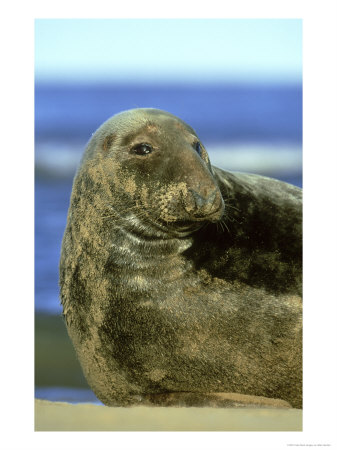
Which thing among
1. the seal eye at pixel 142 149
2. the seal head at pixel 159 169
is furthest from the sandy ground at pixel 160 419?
the seal eye at pixel 142 149

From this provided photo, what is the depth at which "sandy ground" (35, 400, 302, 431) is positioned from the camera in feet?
25.0

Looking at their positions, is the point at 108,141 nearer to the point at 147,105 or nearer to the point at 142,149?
the point at 142,149

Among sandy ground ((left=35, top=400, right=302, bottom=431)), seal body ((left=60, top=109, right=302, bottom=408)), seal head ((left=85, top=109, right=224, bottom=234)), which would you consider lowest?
sandy ground ((left=35, top=400, right=302, bottom=431))

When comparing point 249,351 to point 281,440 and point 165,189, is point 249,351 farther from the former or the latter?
point 165,189

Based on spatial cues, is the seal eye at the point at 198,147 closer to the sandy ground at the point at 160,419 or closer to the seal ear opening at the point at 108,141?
the seal ear opening at the point at 108,141

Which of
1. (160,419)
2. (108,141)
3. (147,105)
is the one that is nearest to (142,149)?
(108,141)

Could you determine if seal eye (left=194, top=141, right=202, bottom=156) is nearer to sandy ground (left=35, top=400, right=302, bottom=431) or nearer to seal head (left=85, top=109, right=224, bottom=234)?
seal head (left=85, top=109, right=224, bottom=234)

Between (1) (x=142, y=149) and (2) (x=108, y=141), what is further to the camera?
(2) (x=108, y=141)

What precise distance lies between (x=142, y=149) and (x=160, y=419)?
1908 mm

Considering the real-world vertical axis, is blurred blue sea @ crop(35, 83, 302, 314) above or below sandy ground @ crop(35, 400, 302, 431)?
above

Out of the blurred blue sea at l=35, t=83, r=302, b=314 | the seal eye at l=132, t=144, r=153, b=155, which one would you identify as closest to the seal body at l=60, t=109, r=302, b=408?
the seal eye at l=132, t=144, r=153, b=155

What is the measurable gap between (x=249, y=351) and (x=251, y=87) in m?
3.31

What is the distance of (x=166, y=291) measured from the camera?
8078 millimetres

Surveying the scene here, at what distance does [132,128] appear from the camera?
805 cm
